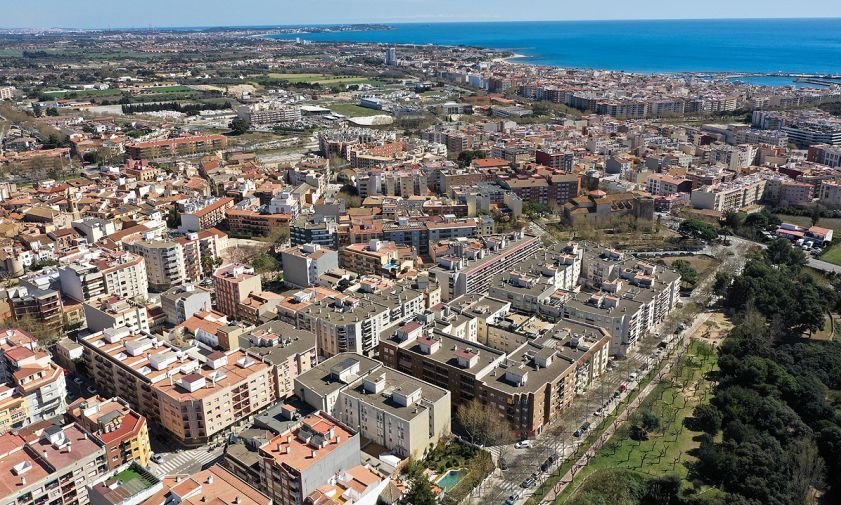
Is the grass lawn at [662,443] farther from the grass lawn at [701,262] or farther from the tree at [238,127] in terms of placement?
the tree at [238,127]

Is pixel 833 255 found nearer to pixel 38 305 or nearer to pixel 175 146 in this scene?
pixel 38 305

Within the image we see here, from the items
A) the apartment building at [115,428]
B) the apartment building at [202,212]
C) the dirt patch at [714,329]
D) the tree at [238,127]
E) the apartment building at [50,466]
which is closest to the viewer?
the apartment building at [50,466]

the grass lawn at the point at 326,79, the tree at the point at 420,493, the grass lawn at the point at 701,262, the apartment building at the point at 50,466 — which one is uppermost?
the grass lawn at the point at 326,79

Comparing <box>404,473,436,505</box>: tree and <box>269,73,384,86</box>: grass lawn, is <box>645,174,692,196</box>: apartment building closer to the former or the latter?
<box>404,473,436,505</box>: tree

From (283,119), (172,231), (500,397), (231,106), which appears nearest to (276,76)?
(231,106)

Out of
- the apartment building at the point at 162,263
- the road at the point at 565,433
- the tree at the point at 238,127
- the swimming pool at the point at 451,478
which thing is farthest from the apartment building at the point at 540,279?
the tree at the point at 238,127
